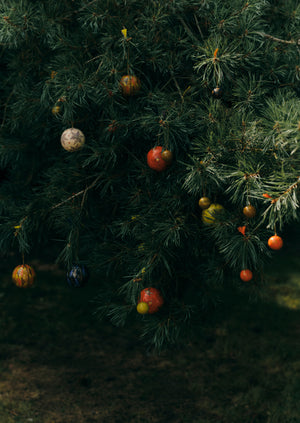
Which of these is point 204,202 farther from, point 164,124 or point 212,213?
point 164,124

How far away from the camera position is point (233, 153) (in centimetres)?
199

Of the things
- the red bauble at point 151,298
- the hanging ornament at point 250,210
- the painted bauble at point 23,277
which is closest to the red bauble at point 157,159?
the hanging ornament at point 250,210

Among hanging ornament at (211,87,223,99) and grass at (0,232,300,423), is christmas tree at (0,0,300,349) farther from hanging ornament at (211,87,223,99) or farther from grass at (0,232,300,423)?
grass at (0,232,300,423)

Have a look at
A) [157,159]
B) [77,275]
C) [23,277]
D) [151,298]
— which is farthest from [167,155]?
[23,277]

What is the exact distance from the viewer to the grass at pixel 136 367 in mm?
2836

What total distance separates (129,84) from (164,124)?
256 millimetres

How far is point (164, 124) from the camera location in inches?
79.3

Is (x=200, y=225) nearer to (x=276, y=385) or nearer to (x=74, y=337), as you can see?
(x=276, y=385)

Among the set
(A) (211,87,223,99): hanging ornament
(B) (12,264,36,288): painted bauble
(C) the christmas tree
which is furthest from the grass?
(A) (211,87,223,99): hanging ornament

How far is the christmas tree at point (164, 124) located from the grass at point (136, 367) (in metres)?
0.71

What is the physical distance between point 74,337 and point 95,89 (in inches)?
81.7

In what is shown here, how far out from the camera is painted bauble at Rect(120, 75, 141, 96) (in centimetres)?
209

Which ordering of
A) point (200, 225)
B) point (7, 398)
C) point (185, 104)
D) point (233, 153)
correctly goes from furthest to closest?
point (7, 398) < point (200, 225) < point (185, 104) < point (233, 153)

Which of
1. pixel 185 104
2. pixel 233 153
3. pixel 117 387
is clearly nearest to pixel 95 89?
pixel 185 104
